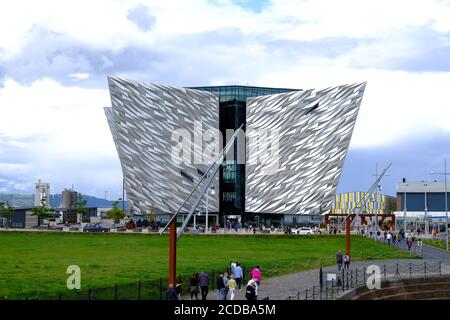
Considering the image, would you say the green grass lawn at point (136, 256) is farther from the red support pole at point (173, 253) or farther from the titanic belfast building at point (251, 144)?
the titanic belfast building at point (251, 144)

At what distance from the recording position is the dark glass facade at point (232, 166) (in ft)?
423

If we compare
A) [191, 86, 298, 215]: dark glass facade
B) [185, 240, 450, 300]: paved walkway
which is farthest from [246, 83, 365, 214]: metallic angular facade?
[185, 240, 450, 300]: paved walkway

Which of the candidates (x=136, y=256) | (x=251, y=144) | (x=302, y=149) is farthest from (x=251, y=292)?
(x=251, y=144)

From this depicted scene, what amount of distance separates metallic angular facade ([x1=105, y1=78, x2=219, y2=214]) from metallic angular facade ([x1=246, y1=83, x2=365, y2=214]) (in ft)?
33.3

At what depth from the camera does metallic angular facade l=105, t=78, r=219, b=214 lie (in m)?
116

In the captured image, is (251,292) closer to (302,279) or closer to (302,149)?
(302,279)

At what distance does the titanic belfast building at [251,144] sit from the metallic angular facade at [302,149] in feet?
0.53

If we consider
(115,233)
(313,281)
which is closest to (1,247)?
(115,233)

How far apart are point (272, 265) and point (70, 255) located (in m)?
15.9

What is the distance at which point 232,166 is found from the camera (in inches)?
5133

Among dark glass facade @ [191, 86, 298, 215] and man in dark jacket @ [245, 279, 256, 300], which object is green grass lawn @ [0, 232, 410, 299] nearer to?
man in dark jacket @ [245, 279, 256, 300]

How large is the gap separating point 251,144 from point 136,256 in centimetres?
7202
